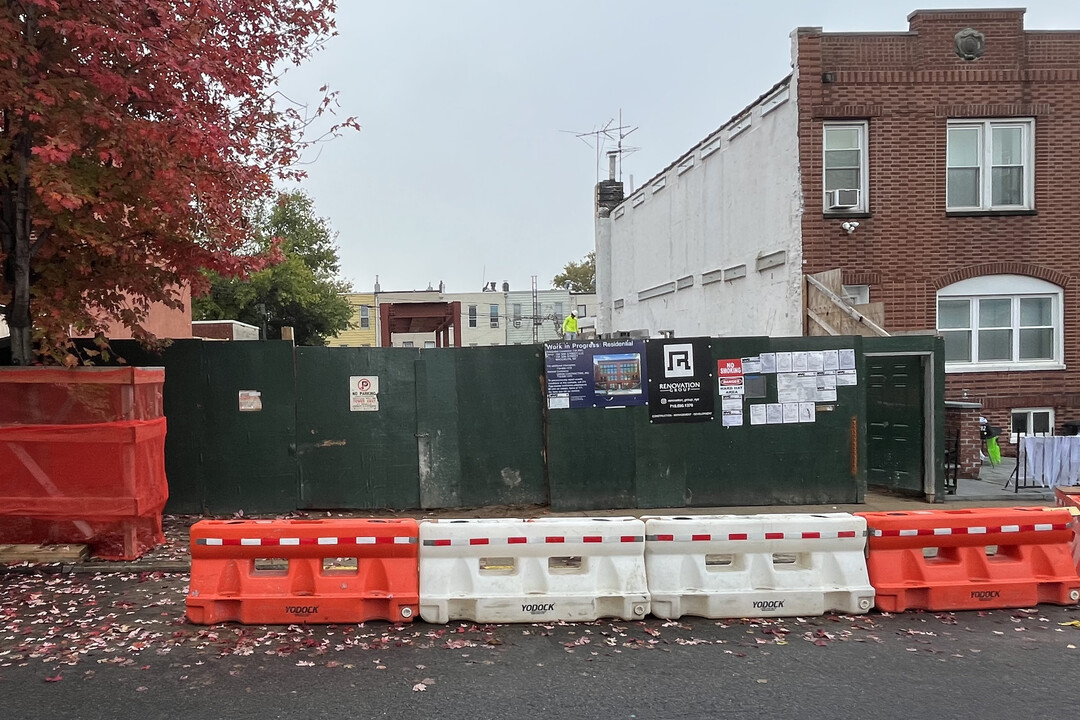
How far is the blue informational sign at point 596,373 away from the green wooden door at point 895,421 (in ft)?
10.9

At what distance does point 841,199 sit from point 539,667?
11.3 m

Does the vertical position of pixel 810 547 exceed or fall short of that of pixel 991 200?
it falls short

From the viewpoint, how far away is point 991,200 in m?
13.7

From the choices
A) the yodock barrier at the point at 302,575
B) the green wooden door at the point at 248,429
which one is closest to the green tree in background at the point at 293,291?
the green wooden door at the point at 248,429

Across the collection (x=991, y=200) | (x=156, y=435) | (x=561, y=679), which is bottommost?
(x=561, y=679)

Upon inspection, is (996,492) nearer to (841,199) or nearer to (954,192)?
(841,199)

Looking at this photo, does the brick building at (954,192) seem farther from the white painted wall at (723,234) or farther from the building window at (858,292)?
the white painted wall at (723,234)

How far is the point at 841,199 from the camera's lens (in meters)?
13.6

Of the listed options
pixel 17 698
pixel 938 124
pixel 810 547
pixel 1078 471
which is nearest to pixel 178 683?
pixel 17 698

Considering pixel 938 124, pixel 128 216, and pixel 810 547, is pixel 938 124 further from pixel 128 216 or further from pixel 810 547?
pixel 128 216

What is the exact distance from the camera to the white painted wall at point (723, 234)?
13930 mm

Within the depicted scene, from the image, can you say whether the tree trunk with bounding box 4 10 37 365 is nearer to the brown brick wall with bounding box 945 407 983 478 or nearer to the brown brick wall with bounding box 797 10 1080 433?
the brown brick wall with bounding box 797 10 1080 433

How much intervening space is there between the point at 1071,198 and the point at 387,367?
12561 mm

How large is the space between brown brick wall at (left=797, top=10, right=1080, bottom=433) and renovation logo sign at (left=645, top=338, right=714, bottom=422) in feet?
16.0
